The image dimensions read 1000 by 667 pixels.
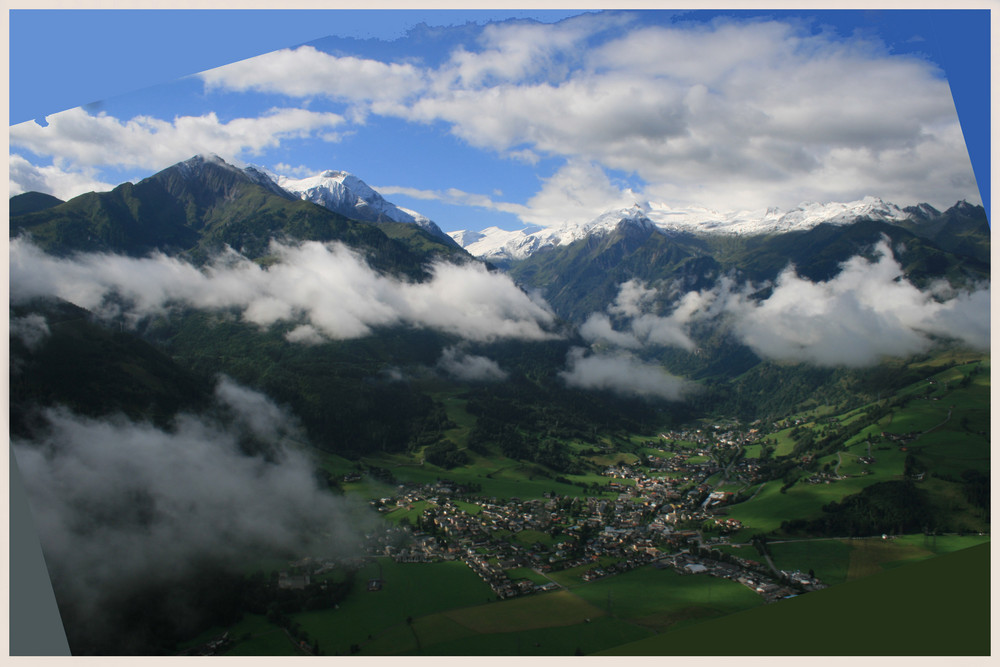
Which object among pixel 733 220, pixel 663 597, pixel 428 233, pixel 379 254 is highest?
pixel 733 220

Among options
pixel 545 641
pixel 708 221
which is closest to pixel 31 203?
pixel 545 641

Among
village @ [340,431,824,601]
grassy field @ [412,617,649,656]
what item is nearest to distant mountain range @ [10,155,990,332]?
village @ [340,431,824,601]

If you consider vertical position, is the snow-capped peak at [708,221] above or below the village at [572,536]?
above

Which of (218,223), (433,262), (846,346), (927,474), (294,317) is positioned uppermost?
(218,223)

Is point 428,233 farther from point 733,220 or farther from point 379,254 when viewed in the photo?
point 733,220

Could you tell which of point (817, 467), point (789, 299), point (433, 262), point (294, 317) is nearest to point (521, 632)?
point (817, 467)

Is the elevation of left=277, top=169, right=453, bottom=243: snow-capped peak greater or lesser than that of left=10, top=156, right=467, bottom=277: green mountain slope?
greater

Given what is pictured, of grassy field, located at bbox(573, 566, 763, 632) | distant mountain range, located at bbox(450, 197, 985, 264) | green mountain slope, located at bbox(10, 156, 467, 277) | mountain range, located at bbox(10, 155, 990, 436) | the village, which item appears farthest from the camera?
distant mountain range, located at bbox(450, 197, 985, 264)

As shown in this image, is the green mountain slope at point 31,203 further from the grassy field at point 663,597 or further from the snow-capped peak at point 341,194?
the grassy field at point 663,597

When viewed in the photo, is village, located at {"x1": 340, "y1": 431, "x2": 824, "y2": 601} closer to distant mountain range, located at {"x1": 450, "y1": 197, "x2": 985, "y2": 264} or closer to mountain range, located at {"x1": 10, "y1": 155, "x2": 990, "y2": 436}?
mountain range, located at {"x1": 10, "y1": 155, "x2": 990, "y2": 436}

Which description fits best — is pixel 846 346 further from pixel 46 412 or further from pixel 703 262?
pixel 46 412

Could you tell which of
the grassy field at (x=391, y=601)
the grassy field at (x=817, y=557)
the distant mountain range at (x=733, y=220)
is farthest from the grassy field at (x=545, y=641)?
the distant mountain range at (x=733, y=220)
